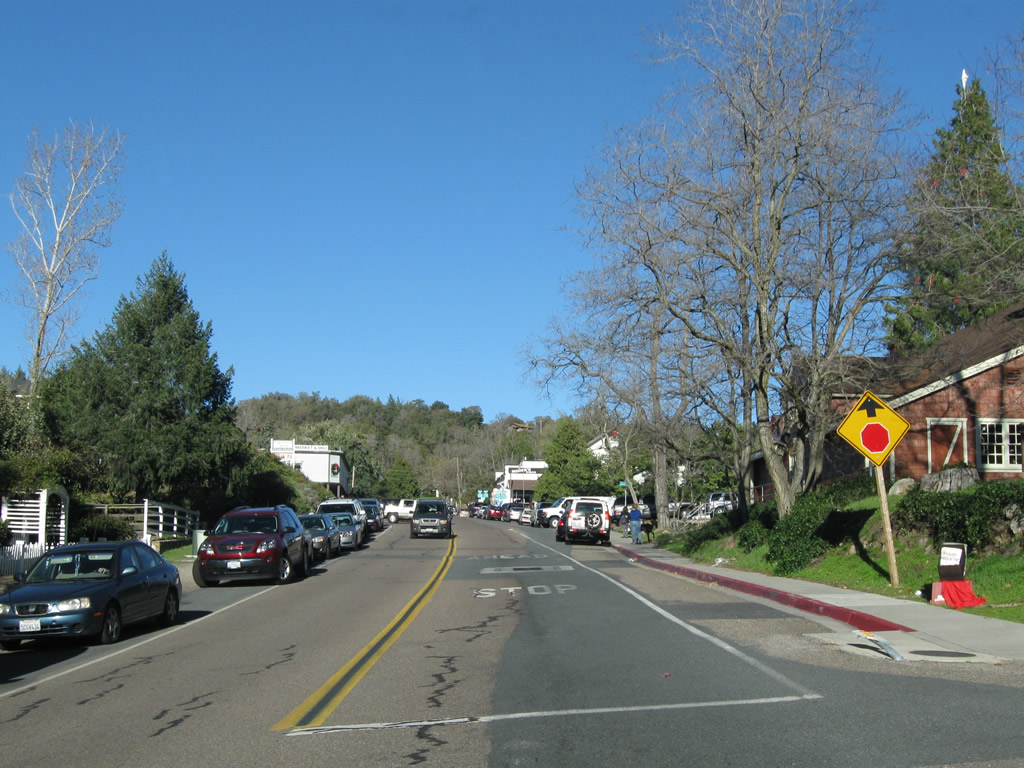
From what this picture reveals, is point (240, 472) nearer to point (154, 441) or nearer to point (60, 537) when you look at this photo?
point (154, 441)

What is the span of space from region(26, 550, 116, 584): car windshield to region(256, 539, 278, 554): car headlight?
7075mm

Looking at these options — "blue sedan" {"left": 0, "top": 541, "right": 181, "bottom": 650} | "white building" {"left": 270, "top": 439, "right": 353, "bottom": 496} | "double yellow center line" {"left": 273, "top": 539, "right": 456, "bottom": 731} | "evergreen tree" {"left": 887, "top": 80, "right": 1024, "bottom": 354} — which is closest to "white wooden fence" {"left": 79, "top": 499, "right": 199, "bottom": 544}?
"blue sedan" {"left": 0, "top": 541, "right": 181, "bottom": 650}

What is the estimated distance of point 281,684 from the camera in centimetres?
954

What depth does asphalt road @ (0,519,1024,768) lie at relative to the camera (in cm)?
675

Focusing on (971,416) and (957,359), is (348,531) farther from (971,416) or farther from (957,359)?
(971,416)

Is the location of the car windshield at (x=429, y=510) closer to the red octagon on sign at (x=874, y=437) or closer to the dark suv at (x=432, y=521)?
the dark suv at (x=432, y=521)

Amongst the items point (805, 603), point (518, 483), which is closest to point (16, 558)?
point (805, 603)

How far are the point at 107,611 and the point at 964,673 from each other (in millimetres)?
10814

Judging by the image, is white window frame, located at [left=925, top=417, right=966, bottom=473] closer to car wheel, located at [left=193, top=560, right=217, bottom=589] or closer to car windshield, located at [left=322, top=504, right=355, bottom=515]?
car wheel, located at [left=193, top=560, right=217, bottom=589]

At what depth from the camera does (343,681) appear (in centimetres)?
958

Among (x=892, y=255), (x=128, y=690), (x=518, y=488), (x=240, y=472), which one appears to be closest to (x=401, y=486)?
(x=518, y=488)

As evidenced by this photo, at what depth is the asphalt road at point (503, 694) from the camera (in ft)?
22.1

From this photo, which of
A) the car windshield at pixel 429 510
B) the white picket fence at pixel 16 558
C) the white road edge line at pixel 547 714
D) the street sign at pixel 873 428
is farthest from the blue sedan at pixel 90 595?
the car windshield at pixel 429 510

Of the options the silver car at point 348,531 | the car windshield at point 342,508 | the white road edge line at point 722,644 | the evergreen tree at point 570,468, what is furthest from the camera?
the evergreen tree at point 570,468
